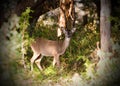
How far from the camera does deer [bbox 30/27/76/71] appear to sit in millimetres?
9609

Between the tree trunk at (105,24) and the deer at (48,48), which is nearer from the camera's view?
the tree trunk at (105,24)

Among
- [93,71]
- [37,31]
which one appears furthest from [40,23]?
[93,71]

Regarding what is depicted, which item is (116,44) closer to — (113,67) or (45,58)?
(113,67)

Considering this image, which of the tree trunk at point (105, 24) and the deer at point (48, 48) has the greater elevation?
the tree trunk at point (105, 24)

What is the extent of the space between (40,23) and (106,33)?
4755 mm

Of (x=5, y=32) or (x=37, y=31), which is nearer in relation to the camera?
(x=5, y=32)

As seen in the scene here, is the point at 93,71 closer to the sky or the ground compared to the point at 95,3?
closer to the ground

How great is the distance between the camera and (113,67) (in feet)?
19.6

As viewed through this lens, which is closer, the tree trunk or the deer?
the tree trunk

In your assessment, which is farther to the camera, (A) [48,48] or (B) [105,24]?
(A) [48,48]

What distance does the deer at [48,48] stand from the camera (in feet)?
31.5

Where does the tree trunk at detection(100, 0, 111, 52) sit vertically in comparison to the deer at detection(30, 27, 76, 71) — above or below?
above

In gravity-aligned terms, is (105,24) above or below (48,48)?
above

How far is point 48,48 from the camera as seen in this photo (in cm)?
975
